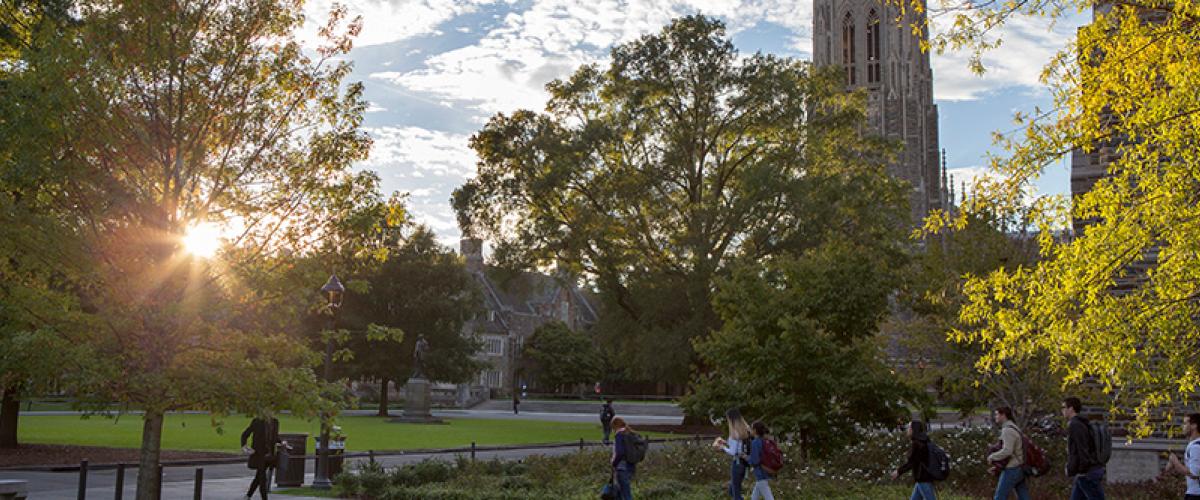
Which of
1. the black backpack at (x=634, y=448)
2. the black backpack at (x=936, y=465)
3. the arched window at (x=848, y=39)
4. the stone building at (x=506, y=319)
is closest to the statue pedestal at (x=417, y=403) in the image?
the stone building at (x=506, y=319)

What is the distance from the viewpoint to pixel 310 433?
1257 inches

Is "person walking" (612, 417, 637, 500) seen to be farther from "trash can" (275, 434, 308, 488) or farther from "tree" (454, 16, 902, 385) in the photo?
"tree" (454, 16, 902, 385)

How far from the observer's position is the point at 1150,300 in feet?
35.9

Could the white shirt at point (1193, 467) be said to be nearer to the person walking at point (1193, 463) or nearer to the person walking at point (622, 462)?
the person walking at point (1193, 463)

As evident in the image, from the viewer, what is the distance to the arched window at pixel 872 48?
9706 cm

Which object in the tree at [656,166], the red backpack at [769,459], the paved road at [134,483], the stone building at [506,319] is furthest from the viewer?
the stone building at [506,319]

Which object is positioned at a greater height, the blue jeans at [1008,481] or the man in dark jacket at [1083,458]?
the man in dark jacket at [1083,458]

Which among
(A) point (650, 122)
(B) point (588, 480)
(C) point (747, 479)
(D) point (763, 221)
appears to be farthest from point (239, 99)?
(A) point (650, 122)

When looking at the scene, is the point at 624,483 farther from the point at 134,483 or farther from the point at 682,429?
the point at 682,429

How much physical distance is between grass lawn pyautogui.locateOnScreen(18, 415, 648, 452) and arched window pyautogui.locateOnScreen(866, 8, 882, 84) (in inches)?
2540

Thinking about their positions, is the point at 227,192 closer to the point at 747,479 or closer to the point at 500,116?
the point at 747,479

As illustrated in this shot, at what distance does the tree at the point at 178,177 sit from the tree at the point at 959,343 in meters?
13.5

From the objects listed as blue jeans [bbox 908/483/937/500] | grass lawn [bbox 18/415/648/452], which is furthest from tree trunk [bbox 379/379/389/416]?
blue jeans [bbox 908/483/937/500]

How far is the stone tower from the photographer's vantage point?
95.0 metres
